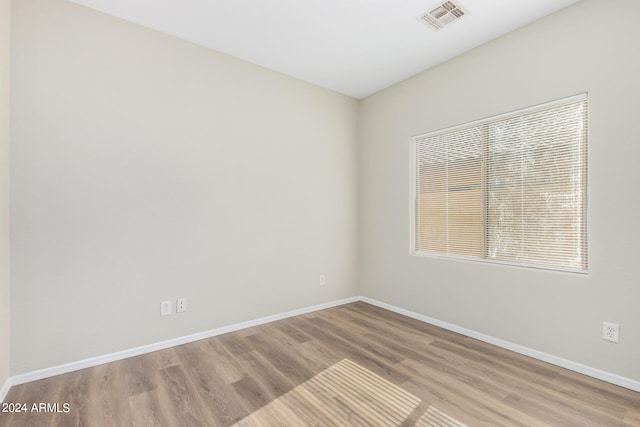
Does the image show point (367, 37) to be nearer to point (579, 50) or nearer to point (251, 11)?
point (251, 11)

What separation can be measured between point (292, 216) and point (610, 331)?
2878mm

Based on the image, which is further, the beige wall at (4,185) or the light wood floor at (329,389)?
the beige wall at (4,185)

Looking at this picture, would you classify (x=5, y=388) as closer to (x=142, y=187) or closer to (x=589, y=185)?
(x=142, y=187)

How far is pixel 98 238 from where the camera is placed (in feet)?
7.68

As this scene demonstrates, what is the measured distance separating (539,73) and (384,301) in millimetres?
2827

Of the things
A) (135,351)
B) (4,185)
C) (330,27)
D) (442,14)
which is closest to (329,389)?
(135,351)

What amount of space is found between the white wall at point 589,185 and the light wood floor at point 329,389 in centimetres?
29

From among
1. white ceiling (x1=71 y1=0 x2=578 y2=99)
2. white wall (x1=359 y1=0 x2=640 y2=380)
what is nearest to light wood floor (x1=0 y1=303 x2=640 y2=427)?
white wall (x1=359 y1=0 x2=640 y2=380)

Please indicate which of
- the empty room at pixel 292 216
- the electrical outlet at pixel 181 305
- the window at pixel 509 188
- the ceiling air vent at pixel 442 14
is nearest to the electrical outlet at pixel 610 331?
the empty room at pixel 292 216

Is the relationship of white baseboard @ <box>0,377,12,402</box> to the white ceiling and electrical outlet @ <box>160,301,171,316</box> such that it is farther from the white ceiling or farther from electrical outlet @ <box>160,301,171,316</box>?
the white ceiling

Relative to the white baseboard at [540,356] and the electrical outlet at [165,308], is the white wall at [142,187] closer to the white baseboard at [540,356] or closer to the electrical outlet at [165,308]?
the electrical outlet at [165,308]

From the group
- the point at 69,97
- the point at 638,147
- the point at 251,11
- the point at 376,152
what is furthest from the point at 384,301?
the point at 69,97

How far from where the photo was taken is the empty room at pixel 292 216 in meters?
2.00

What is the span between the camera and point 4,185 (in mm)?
1963
